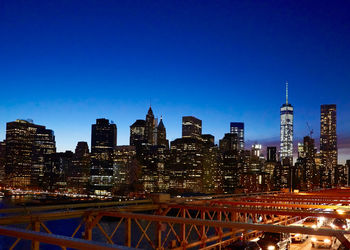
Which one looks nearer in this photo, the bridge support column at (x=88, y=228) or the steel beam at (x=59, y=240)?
the steel beam at (x=59, y=240)

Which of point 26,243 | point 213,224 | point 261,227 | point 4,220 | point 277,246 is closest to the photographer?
point 261,227

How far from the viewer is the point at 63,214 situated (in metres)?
14.7

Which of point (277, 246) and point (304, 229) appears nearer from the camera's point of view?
point (304, 229)

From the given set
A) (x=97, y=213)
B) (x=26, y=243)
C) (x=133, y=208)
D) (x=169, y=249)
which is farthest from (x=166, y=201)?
(x=26, y=243)

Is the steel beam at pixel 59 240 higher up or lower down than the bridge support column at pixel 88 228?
higher up

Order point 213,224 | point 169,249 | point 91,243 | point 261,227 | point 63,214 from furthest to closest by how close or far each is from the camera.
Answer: point 169,249 → point 63,214 → point 213,224 → point 261,227 → point 91,243

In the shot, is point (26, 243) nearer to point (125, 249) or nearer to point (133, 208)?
point (133, 208)

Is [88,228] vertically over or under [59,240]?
under

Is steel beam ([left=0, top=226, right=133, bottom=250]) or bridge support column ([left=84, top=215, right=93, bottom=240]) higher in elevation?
steel beam ([left=0, top=226, right=133, bottom=250])

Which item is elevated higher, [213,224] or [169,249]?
[213,224]

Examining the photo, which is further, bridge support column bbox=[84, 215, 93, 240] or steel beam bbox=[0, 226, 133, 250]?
bridge support column bbox=[84, 215, 93, 240]

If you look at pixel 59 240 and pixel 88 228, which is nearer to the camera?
pixel 59 240

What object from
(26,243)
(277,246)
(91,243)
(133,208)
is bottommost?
(26,243)

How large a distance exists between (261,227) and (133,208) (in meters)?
10.2
